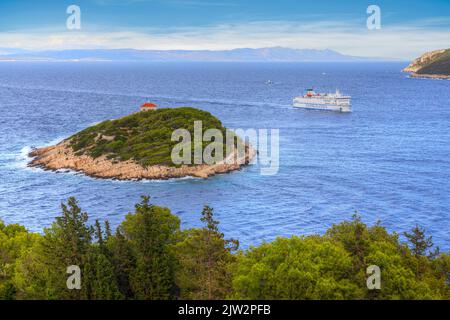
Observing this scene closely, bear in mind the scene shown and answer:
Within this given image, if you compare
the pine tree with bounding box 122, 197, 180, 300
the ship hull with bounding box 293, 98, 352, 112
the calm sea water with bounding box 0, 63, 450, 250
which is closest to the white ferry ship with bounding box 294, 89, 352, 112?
the ship hull with bounding box 293, 98, 352, 112

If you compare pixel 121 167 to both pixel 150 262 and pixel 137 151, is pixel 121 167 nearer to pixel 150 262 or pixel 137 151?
pixel 137 151

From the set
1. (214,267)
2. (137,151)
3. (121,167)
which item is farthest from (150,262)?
(137,151)

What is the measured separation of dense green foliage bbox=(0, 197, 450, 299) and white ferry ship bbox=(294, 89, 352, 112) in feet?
451

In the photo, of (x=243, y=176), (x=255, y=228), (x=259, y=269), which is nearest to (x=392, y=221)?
(x=255, y=228)

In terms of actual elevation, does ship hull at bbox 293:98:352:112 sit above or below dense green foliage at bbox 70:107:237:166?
above

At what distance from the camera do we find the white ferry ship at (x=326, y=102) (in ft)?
564

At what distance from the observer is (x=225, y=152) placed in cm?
Answer: 9838

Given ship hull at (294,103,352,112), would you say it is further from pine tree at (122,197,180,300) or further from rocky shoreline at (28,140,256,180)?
pine tree at (122,197,180,300)

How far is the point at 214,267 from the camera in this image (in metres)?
38.2

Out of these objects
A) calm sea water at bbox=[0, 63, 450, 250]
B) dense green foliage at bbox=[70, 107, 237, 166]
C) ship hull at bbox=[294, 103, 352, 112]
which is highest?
ship hull at bbox=[294, 103, 352, 112]

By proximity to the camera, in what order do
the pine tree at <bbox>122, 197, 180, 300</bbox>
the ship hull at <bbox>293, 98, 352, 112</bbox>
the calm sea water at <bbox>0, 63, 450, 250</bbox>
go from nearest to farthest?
the pine tree at <bbox>122, 197, 180, 300</bbox> < the calm sea water at <bbox>0, 63, 450, 250</bbox> < the ship hull at <bbox>293, 98, 352, 112</bbox>

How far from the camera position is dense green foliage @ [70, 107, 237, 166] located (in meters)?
95.4

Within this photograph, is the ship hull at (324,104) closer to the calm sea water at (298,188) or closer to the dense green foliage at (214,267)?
the calm sea water at (298,188)

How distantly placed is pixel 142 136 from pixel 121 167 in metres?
14.7
